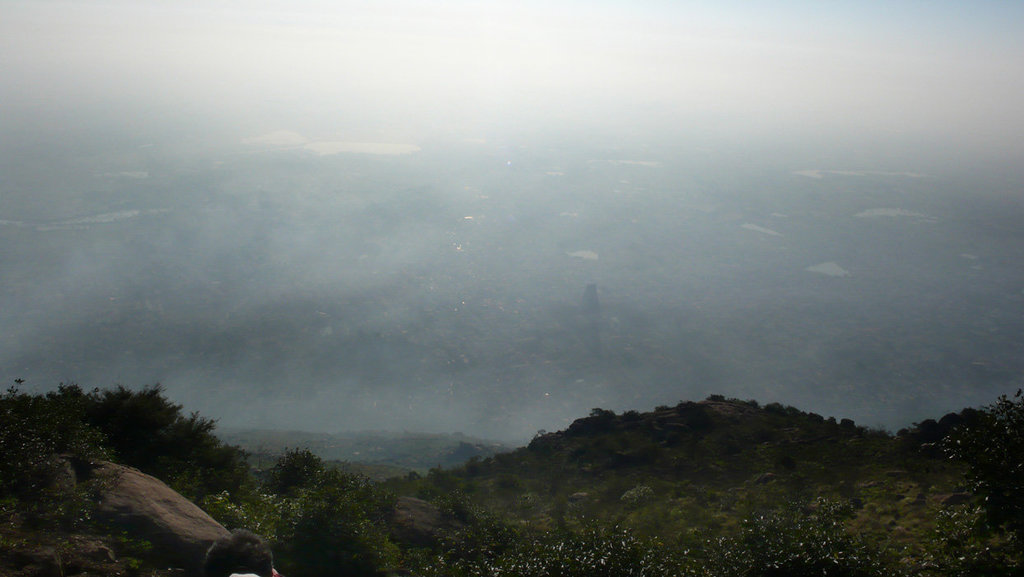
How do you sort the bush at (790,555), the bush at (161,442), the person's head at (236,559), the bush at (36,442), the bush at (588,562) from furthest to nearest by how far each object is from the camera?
the bush at (161,442), the bush at (36,442), the bush at (790,555), the bush at (588,562), the person's head at (236,559)

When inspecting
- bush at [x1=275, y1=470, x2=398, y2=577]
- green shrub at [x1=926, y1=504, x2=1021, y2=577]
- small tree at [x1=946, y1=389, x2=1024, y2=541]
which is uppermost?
small tree at [x1=946, y1=389, x2=1024, y2=541]

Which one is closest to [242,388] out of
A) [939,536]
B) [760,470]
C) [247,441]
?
[247,441]

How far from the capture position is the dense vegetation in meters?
14.4

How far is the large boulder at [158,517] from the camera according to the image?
15172 millimetres

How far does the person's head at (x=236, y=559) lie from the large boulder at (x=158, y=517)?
6.92ft

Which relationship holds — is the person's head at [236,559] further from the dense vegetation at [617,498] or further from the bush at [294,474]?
the bush at [294,474]

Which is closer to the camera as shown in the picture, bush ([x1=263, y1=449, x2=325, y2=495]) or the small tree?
the small tree

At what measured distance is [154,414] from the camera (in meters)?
27.6

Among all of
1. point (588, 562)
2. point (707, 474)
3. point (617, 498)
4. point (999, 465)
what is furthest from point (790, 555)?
point (707, 474)

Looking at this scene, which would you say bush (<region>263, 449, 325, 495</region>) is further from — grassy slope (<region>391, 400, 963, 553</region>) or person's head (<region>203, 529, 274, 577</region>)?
person's head (<region>203, 529, 274, 577</region>)

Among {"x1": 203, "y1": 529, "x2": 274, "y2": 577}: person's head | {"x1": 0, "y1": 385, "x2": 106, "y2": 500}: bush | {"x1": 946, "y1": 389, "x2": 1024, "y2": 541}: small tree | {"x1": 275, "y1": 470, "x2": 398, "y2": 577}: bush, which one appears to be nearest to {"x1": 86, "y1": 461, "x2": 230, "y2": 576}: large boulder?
{"x1": 0, "y1": 385, "x2": 106, "y2": 500}: bush

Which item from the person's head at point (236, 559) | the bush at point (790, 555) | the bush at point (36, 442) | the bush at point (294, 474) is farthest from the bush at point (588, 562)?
the bush at point (294, 474)

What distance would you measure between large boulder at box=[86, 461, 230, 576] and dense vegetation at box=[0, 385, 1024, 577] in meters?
0.59

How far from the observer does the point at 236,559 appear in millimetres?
12359
